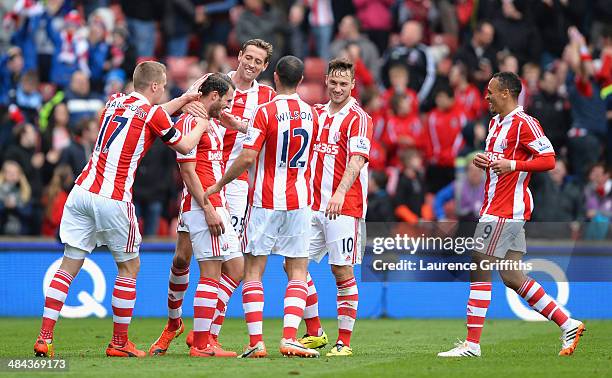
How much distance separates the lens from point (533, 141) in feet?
37.2

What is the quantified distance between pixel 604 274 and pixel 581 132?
363 centimetres

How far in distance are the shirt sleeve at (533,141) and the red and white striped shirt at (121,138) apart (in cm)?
318

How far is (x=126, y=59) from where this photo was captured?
2181 centimetres

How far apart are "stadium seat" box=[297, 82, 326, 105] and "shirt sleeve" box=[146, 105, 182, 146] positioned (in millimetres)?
10196

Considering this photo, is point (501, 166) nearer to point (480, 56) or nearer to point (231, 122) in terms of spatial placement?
point (231, 122)

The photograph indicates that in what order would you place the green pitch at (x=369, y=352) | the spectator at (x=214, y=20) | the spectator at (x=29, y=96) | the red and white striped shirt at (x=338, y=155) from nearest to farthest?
the green pitch at (x=369, y=352) → the red and white striped shirt at (x=338, y=155) → the spectator at (x=29, y=96) → the spectator at (x=214, y=20)

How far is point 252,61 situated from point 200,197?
1.60 meters

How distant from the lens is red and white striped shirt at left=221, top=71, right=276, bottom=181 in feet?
40.5

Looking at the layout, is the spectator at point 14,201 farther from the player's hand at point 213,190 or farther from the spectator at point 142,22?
the player's hand at point 213,190

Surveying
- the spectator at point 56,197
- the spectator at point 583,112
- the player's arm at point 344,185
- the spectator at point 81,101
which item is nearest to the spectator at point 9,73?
the spectator at point 81,101

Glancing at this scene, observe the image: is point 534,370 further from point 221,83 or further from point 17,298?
point 17,298

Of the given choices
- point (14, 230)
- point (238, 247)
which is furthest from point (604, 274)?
point (14, 230)

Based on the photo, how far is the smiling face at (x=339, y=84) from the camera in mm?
11547

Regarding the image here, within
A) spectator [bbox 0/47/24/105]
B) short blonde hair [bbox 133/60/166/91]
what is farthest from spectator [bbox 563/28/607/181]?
short blonde hair [bbox 133/60/166/91]
